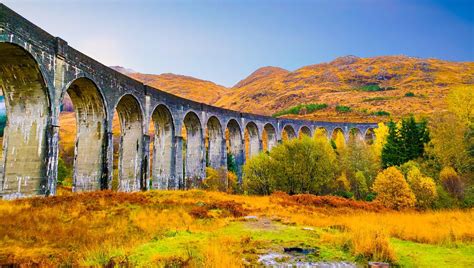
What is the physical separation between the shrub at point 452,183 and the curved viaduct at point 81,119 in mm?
20972

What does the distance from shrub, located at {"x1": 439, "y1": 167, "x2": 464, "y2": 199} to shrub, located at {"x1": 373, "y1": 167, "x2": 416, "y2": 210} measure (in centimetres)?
579

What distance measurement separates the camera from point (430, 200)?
23031 mm

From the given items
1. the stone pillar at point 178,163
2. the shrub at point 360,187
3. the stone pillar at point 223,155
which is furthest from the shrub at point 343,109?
the stone pillar at point 178,163

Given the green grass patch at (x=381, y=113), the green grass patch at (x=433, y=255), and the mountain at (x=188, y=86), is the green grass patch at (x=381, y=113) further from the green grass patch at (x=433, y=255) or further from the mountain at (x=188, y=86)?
the mountain at (x=188, y=86)

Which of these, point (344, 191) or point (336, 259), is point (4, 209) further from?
point (344, 191)

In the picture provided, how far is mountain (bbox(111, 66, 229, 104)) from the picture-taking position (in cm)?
15938

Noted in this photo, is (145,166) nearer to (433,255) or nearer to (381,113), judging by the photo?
(433,255)

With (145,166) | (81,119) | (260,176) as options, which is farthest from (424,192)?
(81,119)

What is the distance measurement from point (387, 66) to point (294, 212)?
5423 inches

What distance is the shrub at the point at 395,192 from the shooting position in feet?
71.3

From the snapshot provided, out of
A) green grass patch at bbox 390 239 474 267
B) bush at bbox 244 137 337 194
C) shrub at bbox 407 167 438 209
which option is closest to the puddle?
green grass patch at bbox 390 239 474 267

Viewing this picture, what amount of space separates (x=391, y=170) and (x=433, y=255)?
1696 centimetres

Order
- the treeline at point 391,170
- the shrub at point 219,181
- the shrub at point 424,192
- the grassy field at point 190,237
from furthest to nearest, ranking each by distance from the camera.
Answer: the shrub at point 219,181
the treeline at point 391,170
the shrub at point 424,192
the grassy field at point 190,237

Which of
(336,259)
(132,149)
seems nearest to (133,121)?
(132,149)
